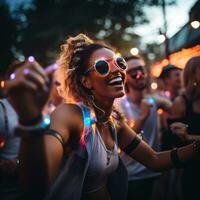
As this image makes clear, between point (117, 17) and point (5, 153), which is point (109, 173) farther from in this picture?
point (117, 17)

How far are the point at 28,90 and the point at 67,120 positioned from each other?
0.72 meters

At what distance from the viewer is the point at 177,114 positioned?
3803mm

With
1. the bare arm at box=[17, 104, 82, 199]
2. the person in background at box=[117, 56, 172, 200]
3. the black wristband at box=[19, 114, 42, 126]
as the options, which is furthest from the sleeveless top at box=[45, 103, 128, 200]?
the person in background at box=[117, 56, 172, 200]

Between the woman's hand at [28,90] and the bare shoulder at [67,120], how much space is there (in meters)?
0.50

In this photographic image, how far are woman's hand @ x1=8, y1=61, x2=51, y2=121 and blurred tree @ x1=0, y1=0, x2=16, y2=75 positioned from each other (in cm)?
2751

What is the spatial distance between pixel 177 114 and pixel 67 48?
1677 mm

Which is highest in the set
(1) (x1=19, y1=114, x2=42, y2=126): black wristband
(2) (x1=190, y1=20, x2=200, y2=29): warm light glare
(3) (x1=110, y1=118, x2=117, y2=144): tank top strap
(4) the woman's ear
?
(2) (x1=190, y1=20, x2=200, y2=29): warm light glare

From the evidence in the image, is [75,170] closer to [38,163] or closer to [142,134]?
[38,163]

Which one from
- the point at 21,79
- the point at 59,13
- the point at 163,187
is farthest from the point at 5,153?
the point at 59,13

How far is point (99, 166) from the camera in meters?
2.36

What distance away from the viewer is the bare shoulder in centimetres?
197

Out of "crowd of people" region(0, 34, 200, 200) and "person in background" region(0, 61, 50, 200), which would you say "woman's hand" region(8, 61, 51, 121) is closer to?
"crowd of people" region(0, 34, 200, 200)

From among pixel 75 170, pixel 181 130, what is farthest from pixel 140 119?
pixel 75 170

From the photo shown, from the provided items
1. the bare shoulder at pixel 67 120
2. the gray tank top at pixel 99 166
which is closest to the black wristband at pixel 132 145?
the gray tank top at pixel 99 166
